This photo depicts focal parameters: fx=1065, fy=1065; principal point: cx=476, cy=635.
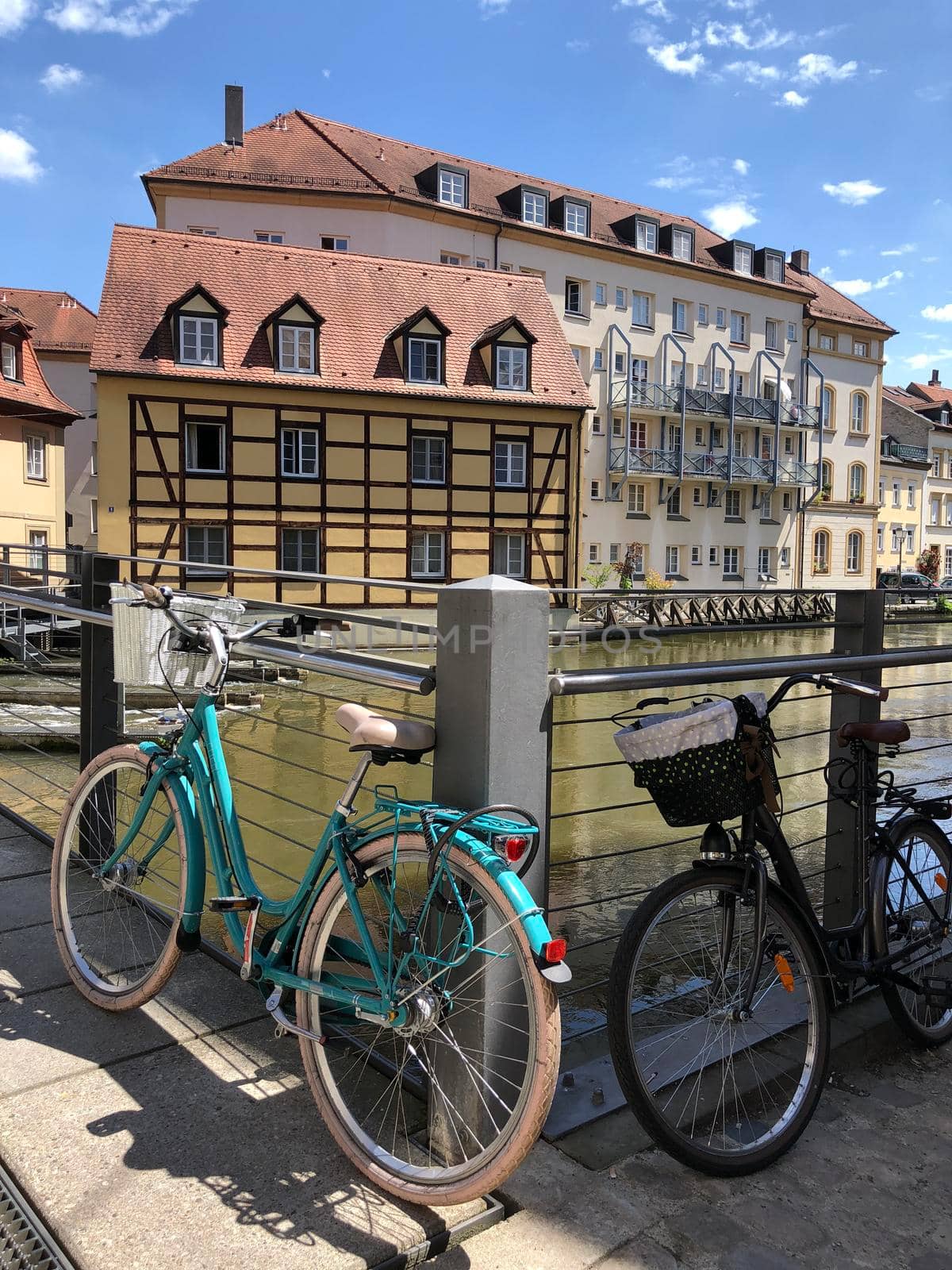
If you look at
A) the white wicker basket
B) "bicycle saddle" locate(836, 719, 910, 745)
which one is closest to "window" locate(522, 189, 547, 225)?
the white wicker basket

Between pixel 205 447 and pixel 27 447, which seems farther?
pixel 27 447

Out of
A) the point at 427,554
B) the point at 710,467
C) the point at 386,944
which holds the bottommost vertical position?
the point at 386,944

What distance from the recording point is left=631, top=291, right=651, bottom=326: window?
38.3 metres

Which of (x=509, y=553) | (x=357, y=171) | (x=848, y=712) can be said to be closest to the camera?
(x=848, y=712)

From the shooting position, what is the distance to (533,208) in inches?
1444

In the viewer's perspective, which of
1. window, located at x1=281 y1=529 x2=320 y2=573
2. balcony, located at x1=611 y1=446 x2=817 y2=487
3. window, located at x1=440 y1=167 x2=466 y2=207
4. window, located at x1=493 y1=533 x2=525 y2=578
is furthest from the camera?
balcony, located at x1=611 y1=446 x2=817 y2=487

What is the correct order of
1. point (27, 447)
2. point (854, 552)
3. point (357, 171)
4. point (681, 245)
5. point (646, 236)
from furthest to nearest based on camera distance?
point (854, 552)
point (681, 245)
point (646, 236)
point (357, 171)
point (27, 447)

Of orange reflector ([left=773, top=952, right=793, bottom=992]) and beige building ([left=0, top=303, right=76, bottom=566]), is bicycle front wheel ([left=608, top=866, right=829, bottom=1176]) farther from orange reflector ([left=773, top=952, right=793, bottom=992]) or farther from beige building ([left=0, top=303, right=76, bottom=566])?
beige building ([left=0, top=303, right=76, bottom=566])

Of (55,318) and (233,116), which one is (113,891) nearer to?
(233,116)

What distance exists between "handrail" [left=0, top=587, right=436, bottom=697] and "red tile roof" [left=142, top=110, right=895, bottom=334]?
30.9 meters

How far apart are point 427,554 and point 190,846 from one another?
24863 millimetres

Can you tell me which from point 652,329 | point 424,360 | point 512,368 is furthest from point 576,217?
point 424,360

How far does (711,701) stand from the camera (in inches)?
89.0

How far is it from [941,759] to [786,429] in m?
32.4
